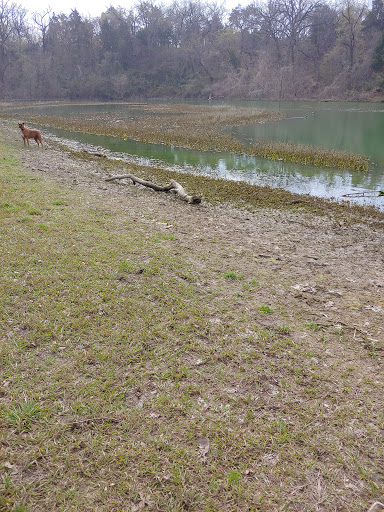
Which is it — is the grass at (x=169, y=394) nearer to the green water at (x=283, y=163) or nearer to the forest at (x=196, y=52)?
the green water at (x=283, y=163)

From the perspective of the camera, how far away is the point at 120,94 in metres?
88.0

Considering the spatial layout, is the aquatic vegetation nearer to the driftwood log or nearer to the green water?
the green water

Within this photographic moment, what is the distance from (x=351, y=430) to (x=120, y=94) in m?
96.9

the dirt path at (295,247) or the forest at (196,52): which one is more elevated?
the forest at (196,52)

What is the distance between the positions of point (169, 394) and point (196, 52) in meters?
108

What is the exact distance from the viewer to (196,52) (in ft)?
314

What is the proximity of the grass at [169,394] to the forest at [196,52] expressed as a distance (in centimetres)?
7251

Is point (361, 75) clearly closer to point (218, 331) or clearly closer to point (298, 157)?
point (298, 157)

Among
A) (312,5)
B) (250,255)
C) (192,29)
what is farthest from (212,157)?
(192,29)

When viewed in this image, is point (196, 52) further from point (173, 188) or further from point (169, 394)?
point (169, 394)

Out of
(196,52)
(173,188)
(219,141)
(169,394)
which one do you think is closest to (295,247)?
(169,394)

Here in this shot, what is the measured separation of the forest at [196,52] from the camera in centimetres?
7194

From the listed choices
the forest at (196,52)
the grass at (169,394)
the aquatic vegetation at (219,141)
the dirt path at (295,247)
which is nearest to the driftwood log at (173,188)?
the dirt path at (295,247)

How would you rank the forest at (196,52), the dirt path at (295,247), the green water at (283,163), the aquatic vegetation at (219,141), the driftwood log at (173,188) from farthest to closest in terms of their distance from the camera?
the forest at (196,52) → the aquatic vegetation at (219,141) → the green water at (283,163) → the driftwood log at (173,188) → the dirt path at (295,247)
